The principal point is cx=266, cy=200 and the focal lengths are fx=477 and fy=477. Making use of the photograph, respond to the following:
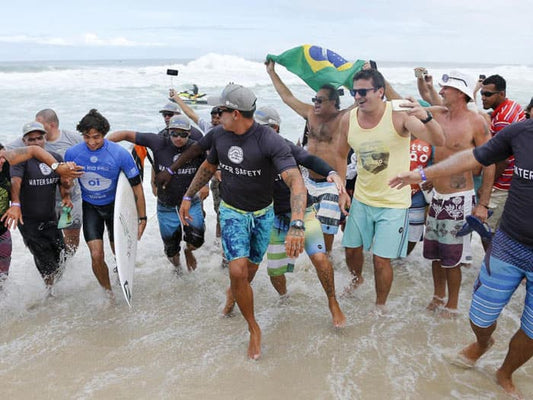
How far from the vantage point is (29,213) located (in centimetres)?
459

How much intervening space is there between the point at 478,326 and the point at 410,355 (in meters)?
0.69

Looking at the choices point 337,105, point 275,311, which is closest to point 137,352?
point 275,311

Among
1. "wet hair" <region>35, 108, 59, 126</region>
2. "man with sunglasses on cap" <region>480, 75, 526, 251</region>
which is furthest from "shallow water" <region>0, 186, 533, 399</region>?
"wet hair" <region>35, 108, 59, 126</region>

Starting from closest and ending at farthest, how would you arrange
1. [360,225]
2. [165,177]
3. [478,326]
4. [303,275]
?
[478,326] → [360,225] → [165,177] → [303,275]

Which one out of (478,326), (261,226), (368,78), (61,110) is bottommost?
(61,110)

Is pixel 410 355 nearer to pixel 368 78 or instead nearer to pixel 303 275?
pixel 303 275

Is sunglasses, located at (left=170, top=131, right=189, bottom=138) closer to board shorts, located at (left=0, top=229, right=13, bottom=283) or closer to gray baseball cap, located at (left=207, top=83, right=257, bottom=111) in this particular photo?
gray baseball cap, located at (left=207, top=83, right=257, bottom=111)

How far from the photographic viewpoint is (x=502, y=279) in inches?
120

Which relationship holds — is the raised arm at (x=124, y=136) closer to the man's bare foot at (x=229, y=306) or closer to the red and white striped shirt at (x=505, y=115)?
the man's bare foot at (x=229, y=306)

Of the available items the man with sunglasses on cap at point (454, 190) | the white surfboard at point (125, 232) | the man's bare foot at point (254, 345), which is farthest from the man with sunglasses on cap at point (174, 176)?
the man with sunglasses on cap at point (454, 190)

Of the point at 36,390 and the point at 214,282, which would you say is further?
the point at 214,282

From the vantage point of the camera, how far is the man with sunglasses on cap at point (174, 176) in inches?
196

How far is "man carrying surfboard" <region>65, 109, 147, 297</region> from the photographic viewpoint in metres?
4.46

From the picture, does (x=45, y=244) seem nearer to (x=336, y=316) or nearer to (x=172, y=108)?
(x=172, y=108)
